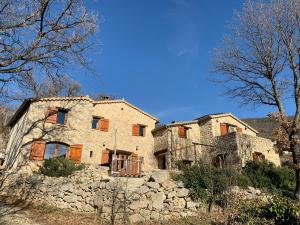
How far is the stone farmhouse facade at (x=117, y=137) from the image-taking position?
1825 centimetres

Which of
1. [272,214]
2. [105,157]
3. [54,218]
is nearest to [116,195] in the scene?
[54,218]

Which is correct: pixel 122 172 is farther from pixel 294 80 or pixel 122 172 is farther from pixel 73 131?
pixel 294 80

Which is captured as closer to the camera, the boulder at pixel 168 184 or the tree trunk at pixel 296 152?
the boulder at pixel 168 184

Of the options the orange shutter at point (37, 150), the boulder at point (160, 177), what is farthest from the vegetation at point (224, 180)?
the orange shutter at point (37, 150)

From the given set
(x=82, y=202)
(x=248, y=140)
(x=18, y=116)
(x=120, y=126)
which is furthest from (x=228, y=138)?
(x=18, y=116)

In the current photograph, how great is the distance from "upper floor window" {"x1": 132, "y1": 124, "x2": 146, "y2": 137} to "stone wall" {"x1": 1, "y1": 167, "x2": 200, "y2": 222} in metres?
9.58

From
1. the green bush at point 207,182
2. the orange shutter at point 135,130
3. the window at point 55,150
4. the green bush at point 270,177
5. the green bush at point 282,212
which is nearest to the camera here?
the green bush at point 282,212

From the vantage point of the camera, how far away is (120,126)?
74.1 ft

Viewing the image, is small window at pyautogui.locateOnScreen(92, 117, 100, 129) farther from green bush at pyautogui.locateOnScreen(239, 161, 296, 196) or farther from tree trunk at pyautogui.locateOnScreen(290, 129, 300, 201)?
tree trunk at pyautogui.locateOnScreen(290, 129, 300, 201)

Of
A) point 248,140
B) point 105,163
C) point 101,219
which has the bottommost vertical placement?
point 101,219

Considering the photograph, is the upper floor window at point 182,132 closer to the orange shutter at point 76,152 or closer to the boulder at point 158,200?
the orange shutter at point 76,152

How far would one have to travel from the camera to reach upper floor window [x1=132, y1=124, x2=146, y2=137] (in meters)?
23.2

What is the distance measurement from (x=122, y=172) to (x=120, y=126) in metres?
8.54

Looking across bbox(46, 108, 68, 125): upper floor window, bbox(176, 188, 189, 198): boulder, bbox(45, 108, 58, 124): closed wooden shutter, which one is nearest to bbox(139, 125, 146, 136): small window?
bbox(46, 108, 68, 125): upper floor window
